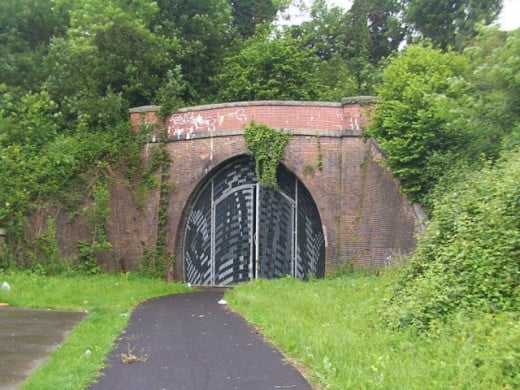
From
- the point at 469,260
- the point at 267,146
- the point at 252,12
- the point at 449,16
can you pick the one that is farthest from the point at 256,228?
the point at 252,12

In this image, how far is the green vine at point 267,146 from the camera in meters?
17.8

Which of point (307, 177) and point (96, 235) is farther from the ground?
point (307, 177)

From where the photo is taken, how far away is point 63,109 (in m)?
21.2

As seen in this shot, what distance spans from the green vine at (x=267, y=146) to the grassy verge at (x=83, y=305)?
418 centimetres

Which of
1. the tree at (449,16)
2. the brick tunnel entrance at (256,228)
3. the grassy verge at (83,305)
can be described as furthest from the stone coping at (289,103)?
the tree at (449,16)

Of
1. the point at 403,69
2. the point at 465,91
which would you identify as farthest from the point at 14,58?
the point at 465,91

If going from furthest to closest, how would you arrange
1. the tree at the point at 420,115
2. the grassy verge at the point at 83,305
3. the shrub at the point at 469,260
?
the tree at the point at 420,115, the shrub at the point at 469,260, the grassy verge at the point at 83,305

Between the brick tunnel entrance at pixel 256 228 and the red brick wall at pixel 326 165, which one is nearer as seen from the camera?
the red brick wall at pixel 326 165

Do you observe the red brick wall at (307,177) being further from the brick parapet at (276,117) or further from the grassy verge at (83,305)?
the grassy verge at (83,305)

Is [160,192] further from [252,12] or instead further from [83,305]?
[252,12]

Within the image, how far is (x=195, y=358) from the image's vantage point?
7.58m

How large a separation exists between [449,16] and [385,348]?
21876 millimetres

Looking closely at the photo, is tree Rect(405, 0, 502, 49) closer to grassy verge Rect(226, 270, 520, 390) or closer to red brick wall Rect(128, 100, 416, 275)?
red brick wall Rect(128, 100, 416, 275)

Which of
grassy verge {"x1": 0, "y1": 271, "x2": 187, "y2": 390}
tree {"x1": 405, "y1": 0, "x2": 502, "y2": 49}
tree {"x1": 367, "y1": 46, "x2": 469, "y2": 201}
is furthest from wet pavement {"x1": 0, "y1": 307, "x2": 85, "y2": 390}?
tree {"x1": 405, "y1": 0, "x2": 502, "y2": 49}
